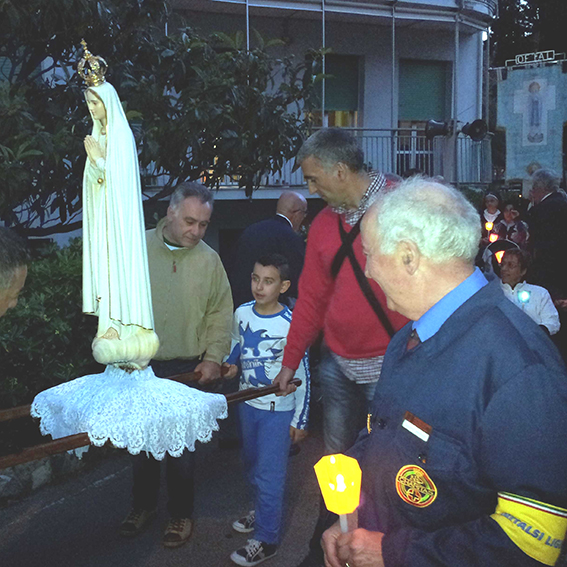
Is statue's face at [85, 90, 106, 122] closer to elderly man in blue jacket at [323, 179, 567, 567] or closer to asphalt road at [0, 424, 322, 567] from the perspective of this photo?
elderly man in blue jacket at [323, 179, 567, 567]

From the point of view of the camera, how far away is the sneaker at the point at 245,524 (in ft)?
14.3

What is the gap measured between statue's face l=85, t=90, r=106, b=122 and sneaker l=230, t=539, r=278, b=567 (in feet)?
8.71

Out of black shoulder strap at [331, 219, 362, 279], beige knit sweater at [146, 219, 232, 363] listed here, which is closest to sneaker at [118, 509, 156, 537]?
beige knit sweater at [146, 219, 232, 363]

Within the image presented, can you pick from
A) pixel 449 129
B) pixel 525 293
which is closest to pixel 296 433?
pixel 525 293

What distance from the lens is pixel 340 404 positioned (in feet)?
11.8

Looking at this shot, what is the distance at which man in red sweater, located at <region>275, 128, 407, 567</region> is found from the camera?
11.1ft

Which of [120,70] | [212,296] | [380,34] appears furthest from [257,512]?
[380,34]

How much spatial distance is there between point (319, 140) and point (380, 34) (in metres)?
12.2

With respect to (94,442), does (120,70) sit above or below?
above

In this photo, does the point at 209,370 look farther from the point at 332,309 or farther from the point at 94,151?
the point at 94,151

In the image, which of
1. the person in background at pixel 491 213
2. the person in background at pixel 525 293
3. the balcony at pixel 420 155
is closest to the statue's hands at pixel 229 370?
the person in background at pixel 525 293

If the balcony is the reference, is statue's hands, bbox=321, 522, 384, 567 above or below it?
below

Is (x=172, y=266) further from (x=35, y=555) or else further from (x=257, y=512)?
(x=35, y=555)

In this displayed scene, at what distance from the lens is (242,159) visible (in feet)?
20.3
